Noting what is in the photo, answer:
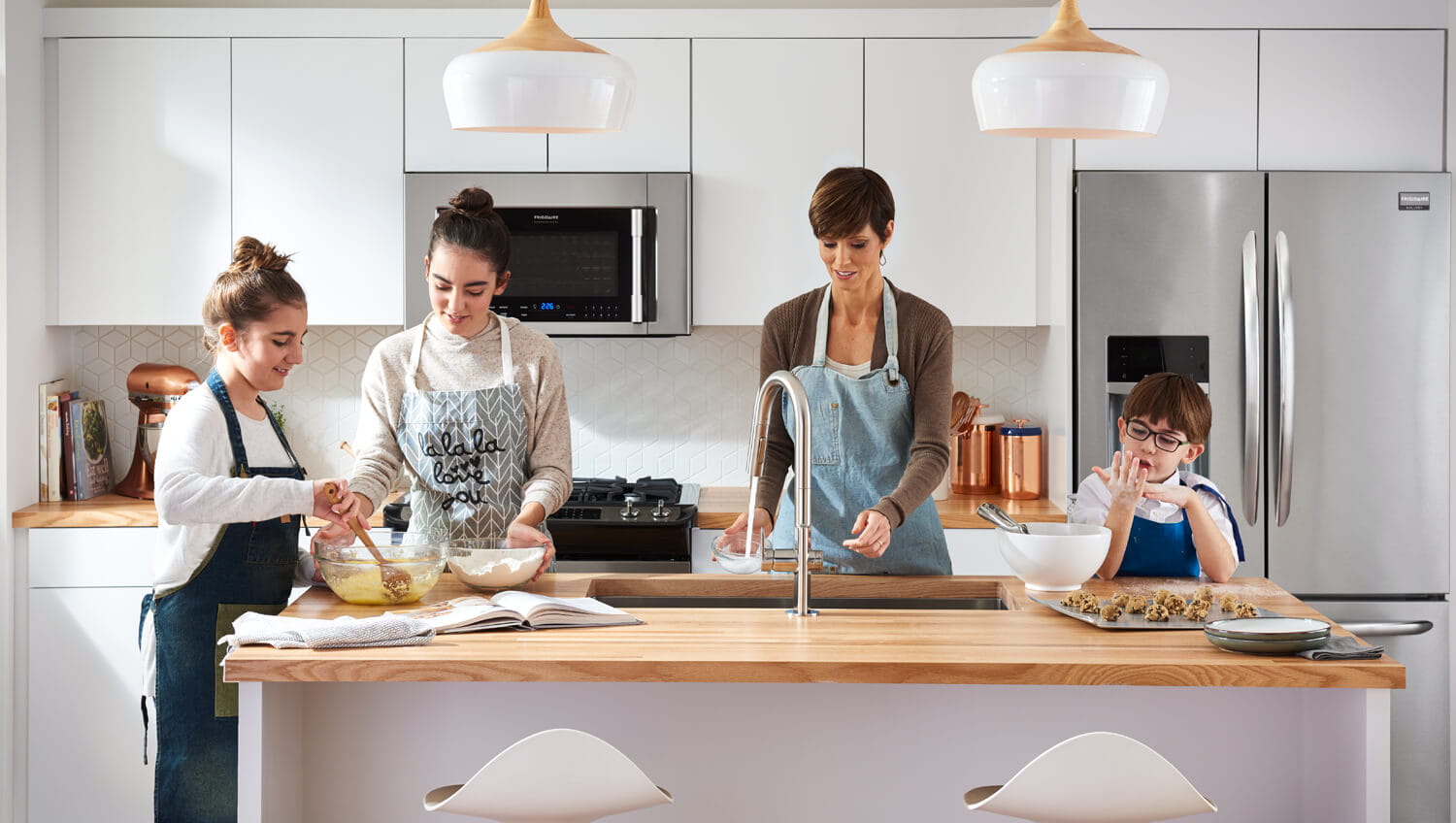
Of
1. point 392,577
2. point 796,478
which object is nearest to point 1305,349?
point 796,478

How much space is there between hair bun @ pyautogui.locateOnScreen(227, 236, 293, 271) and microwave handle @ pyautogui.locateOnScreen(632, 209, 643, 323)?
147cm

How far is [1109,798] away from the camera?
1.53 metres

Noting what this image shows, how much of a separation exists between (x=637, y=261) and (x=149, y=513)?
1.53 m

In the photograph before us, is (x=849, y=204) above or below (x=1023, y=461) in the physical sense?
above

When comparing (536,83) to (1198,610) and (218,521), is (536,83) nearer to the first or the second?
(218,521)

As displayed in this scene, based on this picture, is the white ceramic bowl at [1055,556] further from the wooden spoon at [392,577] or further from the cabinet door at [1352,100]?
the cabinet door at [1352,100]

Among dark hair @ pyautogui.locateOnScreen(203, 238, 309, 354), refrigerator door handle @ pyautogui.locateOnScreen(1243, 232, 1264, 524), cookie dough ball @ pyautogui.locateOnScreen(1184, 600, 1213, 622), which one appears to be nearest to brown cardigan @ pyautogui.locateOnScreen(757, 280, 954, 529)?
cookie dough ball @ pyautogui.locateOnScreen(1184, 600, 1213, 622)

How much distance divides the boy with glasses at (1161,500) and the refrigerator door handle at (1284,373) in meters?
1.04

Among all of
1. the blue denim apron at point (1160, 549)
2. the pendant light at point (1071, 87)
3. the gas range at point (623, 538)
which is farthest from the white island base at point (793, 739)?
the gas range at point (623, 538)

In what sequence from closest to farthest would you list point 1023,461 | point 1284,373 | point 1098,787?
point 1098,787, point 1284,373, point 1023,461

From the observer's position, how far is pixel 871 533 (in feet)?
6.73

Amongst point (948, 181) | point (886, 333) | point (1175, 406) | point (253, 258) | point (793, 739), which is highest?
point (948, 181)

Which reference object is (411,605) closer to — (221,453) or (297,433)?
(221,453)

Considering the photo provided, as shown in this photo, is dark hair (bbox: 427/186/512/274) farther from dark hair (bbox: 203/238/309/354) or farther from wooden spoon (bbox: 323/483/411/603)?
wooden spoon (bbox: 323/483/411/603)
